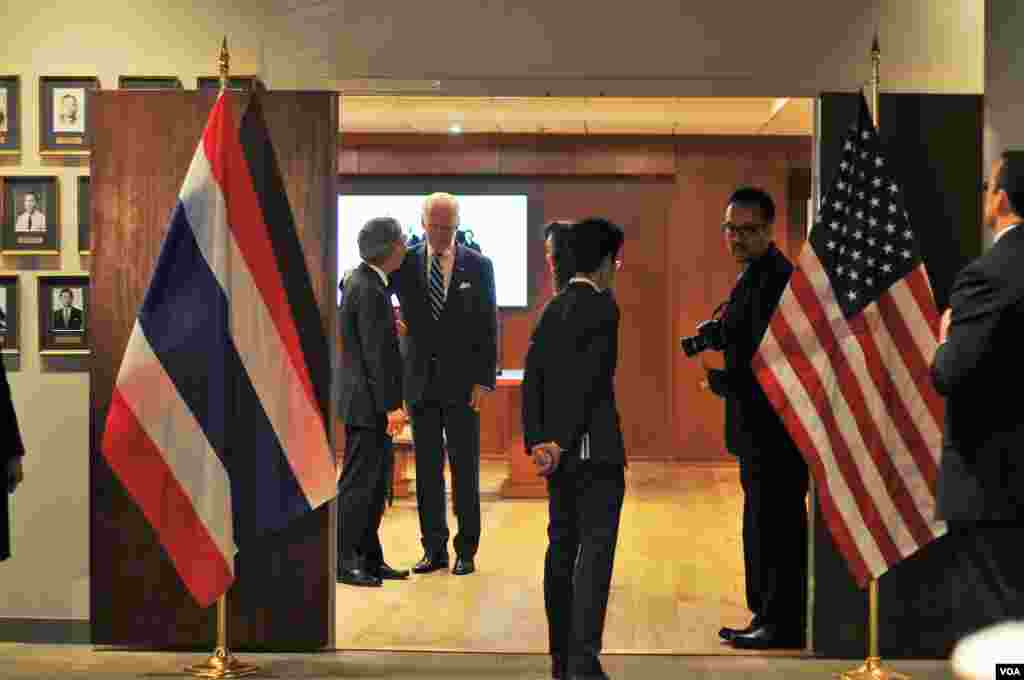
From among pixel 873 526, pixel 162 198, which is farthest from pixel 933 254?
pixel 162 198

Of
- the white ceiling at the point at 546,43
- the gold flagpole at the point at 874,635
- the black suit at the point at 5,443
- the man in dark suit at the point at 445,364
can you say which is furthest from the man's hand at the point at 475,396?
the black suit at the point at 5,443

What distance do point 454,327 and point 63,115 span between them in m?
2.06

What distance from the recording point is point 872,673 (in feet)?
15.0

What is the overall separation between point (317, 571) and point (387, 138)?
652 centimetres

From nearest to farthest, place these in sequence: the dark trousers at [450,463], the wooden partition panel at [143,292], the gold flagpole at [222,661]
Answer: the gold flagpole at [222,661]
the wooden partition panel at [143,292]
the dark trousers at [450,463]

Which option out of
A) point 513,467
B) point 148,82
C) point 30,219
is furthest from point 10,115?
point 513,467

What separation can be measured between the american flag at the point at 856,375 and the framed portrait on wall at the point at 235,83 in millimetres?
1924

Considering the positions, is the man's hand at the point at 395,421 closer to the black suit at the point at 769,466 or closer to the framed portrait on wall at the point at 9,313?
the black suit at the point at 769,466

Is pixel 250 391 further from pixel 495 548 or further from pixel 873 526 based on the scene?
pixel 495 548

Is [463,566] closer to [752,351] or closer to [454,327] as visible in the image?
[454,327]

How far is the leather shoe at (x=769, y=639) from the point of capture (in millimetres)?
5148

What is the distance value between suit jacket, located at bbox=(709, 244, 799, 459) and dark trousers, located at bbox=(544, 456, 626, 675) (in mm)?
951

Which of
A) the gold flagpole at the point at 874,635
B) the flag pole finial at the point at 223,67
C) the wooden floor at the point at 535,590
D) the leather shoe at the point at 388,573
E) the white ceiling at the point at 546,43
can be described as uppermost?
the white ceiling at the point at 546,43

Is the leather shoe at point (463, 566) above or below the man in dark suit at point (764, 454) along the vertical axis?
A: below
